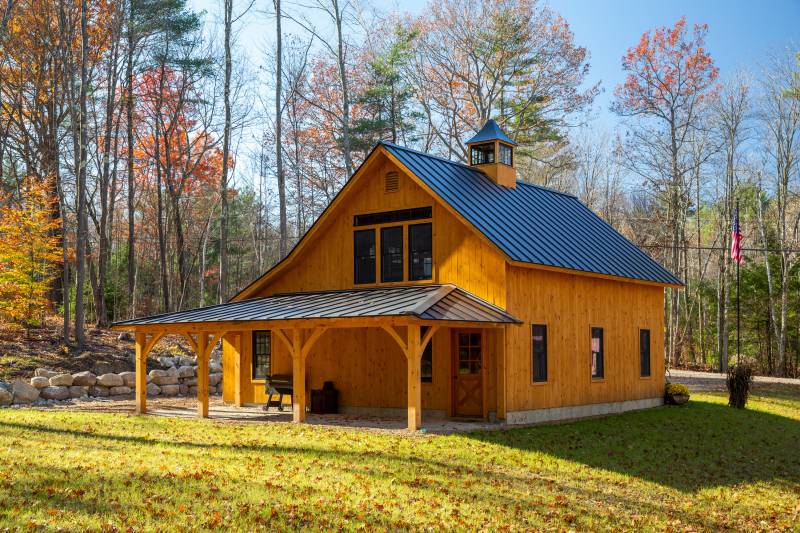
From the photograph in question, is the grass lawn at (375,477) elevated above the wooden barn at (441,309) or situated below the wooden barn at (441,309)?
below

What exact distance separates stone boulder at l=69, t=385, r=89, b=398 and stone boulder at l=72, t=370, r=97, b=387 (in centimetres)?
9

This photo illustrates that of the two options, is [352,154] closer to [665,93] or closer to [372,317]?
[665,93]

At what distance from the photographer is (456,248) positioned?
17422 millimetres

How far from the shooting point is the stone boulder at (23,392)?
19.2m

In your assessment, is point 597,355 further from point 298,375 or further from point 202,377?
point 202,377

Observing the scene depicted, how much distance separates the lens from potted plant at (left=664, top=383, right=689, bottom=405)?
2239cm

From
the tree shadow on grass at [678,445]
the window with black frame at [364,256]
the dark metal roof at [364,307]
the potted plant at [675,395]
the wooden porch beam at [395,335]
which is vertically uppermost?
the window with black frame at [364,256]

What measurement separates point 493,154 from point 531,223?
2.55 metres

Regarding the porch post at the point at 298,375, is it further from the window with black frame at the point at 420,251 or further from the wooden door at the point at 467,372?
the window with black frame at the point at 420,251

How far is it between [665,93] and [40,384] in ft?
89.9

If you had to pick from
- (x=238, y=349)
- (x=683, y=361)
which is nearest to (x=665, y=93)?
(x=683, y=361)

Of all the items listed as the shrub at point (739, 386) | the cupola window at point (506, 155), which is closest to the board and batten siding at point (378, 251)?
the cupola window at point (506, 155)

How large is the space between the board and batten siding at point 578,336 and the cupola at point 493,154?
358 centimetres

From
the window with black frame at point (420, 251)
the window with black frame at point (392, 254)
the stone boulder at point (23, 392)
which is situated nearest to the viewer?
the window with black frame at point (420, 251)
